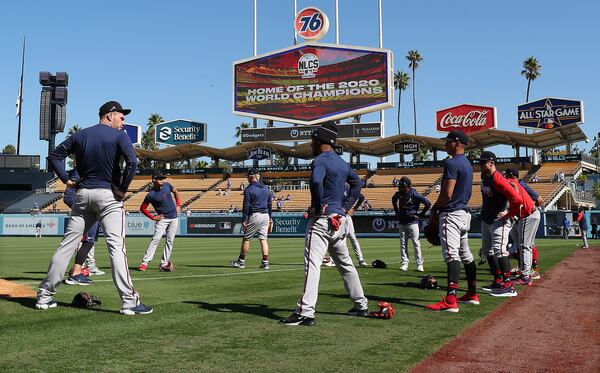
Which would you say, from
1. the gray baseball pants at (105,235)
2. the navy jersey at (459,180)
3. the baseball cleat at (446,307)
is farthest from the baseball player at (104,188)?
the navy jersey at (459,180)

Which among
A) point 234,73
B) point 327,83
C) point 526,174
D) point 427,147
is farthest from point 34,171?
point 526,174

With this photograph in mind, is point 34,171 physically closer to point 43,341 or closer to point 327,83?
point 327,83

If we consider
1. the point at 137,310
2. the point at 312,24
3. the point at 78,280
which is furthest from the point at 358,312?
the point at 312,24

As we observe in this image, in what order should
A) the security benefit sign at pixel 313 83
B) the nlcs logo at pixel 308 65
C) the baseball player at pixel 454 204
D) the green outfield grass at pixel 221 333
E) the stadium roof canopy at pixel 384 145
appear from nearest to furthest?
the green outfield grass at pixel 221 333 < the baseball player at pixel 454 204 < the security benefit sign at pixel 313 83 < the stadium roof canopy at pixel 384 145 < the nlcs logo at pixel 308 65

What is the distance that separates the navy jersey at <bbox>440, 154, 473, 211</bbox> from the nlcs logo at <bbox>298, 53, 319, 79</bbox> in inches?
1701

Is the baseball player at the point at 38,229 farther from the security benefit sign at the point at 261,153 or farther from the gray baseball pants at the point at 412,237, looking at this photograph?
the gray baseball pants at the point at 412,237

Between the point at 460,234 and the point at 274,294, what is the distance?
107 inches

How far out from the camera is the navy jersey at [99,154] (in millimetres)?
5887

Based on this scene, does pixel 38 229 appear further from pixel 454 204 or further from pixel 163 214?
pixel 454 204

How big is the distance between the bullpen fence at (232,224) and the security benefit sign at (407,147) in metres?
16.3

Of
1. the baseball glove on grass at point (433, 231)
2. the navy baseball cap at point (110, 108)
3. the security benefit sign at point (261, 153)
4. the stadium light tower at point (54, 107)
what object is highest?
the security benefit sign at point (261, 153)

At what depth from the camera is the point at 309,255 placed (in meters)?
5.77

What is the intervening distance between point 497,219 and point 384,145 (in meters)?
45.1

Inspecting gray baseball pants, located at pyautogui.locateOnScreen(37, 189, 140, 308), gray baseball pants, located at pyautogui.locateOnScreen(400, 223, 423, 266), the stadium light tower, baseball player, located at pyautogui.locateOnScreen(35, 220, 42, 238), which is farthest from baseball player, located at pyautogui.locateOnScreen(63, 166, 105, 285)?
baseball player, located at pyautogui.locateOnScreen(35, 220, 42, 238)
